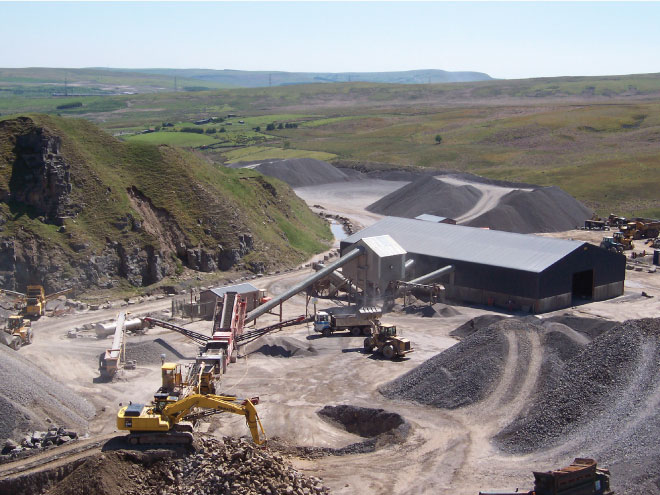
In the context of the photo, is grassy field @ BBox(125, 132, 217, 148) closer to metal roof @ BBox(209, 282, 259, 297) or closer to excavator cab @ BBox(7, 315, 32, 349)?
metal roof @ BBox(209, 282, 259, 297)

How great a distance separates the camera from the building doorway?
65.8 metres

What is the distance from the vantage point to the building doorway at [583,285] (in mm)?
65750

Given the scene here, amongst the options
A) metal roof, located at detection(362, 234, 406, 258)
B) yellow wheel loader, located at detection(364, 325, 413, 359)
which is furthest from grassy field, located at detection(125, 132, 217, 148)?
yellow wheel loader, located at detection(364, 325, 413, 359)

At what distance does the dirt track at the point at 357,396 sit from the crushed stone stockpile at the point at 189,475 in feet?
8.81

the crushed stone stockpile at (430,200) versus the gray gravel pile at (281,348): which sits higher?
the crushed stone stockpile at (430,200)

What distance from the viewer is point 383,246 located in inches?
2542

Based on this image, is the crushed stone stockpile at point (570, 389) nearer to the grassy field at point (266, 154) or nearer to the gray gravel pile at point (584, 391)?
the gray gravel pile at point (584, 391)

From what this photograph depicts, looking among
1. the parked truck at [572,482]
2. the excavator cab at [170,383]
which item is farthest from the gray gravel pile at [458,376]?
the excavator cab at [170,383]

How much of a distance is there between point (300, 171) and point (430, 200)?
35279mm

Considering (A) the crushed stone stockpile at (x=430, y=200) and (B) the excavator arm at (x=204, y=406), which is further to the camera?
(A) the crushed stone stockpile at (x=430, y=200)

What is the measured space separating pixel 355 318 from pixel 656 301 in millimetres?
26863

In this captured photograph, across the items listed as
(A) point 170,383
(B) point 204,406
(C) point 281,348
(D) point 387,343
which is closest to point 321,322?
(C) point 281,348

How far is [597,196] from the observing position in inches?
4609

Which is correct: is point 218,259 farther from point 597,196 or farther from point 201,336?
point 597,196
